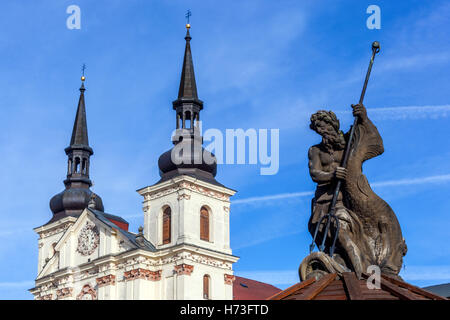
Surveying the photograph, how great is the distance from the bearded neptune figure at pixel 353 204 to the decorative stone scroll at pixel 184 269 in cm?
4239

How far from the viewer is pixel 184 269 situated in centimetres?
5016

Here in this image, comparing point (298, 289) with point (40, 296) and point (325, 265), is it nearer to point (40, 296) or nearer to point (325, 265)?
point (325, 265)

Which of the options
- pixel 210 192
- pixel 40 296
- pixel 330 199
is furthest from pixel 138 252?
pixel 330 199

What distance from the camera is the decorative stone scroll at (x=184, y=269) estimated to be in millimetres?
50125

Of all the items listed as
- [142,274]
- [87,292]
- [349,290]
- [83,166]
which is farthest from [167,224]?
[349,290]

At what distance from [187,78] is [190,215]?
1061cm

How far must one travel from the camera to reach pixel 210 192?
53.1 meters

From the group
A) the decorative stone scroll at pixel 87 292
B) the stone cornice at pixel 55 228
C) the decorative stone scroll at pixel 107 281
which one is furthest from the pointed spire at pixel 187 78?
the decorative stone scroll at pixel 87 292

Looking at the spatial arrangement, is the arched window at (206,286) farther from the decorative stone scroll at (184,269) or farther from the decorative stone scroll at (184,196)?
the decorative stone scroll at (184,196)

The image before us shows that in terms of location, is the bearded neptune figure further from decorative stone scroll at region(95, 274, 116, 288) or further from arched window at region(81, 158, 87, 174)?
arched window at region(81, 158, 87, 174)

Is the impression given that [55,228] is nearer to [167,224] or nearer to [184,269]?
[167,224]

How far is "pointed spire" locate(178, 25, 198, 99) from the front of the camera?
185 feet

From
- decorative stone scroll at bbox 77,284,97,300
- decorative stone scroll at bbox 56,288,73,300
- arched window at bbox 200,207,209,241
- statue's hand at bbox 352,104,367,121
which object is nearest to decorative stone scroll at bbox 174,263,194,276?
arched window at bbox 200,207,209,241
